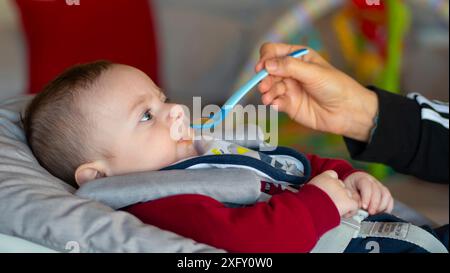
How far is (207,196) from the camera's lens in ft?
2.48

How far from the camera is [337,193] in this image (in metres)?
0.80

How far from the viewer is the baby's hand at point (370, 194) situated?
0.89 m

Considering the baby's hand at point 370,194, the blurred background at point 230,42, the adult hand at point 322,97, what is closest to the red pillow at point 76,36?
the blurred background at point 230,42

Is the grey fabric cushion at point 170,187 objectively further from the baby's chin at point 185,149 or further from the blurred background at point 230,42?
the blurred background at point 230,42

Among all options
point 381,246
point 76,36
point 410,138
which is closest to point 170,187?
point 381,246

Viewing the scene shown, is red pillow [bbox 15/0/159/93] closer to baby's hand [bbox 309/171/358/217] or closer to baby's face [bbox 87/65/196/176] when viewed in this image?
baby's face [bbox 87/65/196/176]

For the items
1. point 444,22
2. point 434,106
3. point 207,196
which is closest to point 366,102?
point 434,106

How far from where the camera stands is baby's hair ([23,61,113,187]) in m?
0.85

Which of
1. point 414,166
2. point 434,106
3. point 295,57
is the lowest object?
point 414,166

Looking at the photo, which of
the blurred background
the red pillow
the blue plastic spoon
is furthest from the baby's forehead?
the red pillow

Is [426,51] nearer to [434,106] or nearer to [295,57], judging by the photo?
[434,106]

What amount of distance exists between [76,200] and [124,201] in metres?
0.07

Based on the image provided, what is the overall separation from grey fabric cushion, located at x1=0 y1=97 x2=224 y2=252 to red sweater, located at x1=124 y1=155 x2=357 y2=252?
0.05 meters

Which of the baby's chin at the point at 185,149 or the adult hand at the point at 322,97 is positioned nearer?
the baby's chin at the point at 185,149
